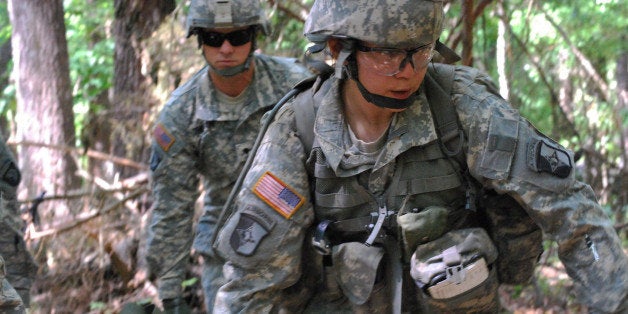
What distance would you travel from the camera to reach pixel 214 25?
16.5ft

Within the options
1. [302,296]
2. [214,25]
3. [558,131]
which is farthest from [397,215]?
[558,131]

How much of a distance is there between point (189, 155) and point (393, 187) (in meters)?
2.23

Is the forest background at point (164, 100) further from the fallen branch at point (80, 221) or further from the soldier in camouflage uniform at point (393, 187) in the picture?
the soldier in camouflage uniform at point (393, 187)

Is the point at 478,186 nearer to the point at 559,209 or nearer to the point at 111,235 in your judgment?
the point at 559,209

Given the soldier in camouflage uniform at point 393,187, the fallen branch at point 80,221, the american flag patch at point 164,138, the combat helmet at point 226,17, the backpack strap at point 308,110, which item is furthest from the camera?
the fallen branch at point 80,221

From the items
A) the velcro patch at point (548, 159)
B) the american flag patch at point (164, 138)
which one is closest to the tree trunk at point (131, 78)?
the american flag patch at point (164, 138)

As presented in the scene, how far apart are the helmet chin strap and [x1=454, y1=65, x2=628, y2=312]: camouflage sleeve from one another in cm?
23

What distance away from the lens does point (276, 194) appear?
120 inches

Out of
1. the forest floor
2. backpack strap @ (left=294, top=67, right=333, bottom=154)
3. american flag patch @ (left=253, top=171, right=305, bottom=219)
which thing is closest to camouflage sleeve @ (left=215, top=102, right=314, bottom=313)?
american flag patch @ (left=253, top=171, right=305, bottom=219)

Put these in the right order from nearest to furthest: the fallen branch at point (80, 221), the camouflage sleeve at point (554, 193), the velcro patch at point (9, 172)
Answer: the camouflage sleeve at point (554, 193) < the velcro patch at point (9, 172) < the fallen branch at point (80, 221)

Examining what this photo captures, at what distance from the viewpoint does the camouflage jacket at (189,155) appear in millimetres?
4996

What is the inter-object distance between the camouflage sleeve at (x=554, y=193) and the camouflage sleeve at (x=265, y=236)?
66 cm

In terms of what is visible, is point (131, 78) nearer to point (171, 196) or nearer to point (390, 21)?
point (171, 196)

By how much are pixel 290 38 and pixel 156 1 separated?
166 cm
